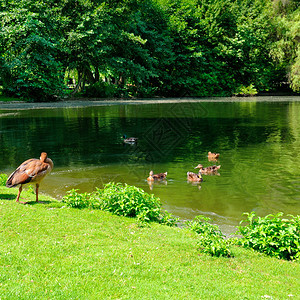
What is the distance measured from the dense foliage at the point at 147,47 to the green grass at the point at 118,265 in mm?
39595

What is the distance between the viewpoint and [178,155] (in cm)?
1958

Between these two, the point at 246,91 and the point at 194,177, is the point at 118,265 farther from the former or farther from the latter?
the point at 246,91

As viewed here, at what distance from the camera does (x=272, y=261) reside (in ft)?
22.9

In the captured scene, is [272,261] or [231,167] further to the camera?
[231,167]

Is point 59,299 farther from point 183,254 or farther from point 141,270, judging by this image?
point 183,254

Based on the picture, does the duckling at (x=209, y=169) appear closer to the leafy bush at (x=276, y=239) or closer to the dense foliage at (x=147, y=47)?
the leafy bush at (x=276, y=239)

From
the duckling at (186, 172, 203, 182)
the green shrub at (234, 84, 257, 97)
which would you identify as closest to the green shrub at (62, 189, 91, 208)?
the duckling at (186, 172, 203, 182)

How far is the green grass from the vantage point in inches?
213

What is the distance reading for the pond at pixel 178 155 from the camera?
40.7ft

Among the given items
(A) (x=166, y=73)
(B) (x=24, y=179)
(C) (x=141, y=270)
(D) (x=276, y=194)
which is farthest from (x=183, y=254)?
(A) (x=166, y=73)

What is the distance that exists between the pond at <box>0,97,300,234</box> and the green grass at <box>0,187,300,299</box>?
299 cm

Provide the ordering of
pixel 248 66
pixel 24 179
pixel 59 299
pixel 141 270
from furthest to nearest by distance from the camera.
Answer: pixel 248 66 < pixel 24 179 < pixel 141 270 < pixel 59 299

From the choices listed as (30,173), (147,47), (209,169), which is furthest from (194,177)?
(147,47)

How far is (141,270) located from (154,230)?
6.92ft
